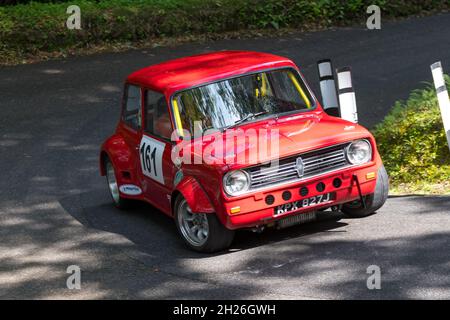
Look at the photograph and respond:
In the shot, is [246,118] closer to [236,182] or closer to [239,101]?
[239,101]

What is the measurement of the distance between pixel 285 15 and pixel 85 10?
4647 millimetres

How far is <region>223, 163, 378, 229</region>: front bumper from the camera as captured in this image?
323 inches

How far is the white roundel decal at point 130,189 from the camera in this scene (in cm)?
1031

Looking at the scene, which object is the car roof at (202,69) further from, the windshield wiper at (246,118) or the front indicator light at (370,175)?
the front indicator light at (370,175)

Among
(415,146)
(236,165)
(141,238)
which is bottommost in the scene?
(141,238)

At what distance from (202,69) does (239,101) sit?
65cm

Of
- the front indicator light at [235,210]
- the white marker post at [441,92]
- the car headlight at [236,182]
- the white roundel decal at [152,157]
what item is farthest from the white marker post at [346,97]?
the front indicator light at [235,210]

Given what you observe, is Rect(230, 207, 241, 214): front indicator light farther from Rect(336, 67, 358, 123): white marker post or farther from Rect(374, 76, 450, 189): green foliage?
Rect(336, 67, 358, 123): white marker post

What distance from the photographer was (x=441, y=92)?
10.2m

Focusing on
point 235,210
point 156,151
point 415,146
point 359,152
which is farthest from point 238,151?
point 415,146

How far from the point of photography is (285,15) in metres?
21.3

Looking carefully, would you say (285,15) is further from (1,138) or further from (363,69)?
(1,138)

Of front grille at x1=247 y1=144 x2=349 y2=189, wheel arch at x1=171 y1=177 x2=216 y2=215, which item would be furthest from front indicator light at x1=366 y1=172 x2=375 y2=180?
wheel arch at x1=171 y1=177 x2=216 y2=215

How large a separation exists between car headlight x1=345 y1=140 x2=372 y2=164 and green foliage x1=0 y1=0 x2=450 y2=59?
466 inches
